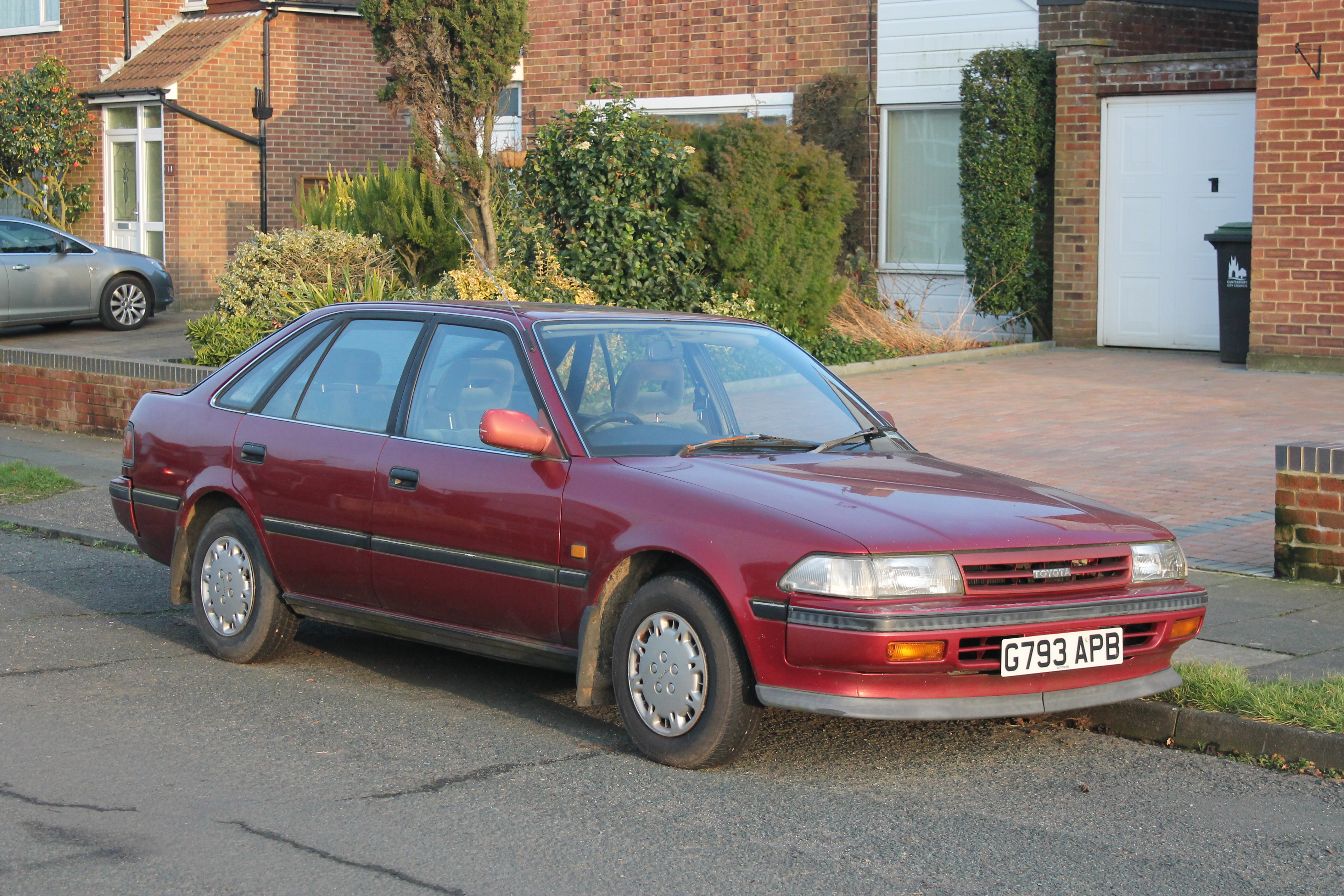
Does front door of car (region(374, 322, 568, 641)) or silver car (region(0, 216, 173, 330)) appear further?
silver car (region(0, 216, 173, 330))

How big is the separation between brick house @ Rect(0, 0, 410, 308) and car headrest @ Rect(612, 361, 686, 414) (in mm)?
20014

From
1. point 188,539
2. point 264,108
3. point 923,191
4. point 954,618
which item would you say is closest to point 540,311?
point 188,539

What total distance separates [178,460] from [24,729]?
1.68m

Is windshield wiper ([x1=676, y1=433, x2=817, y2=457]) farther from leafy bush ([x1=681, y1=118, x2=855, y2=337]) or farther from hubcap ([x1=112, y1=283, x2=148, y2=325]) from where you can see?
hubcap ([x1=112, y1=283, x2=148, y2=325])

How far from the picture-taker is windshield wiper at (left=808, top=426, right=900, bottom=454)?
609 centimetres

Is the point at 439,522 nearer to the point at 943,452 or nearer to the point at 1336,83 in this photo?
the point at 943,452

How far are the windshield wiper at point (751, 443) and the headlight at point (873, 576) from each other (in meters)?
0.98

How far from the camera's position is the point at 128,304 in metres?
20.8

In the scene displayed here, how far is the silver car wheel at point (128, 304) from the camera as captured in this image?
20.7 meters

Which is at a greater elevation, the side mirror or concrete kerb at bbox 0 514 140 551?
the side mirror

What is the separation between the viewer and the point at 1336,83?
14.5 metres

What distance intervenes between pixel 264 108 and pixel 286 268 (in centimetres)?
1049

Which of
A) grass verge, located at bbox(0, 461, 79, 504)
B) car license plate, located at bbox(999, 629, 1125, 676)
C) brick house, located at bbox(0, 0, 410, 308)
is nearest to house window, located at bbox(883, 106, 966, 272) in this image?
brick house, located at bbox(0, 0, 410, 308)

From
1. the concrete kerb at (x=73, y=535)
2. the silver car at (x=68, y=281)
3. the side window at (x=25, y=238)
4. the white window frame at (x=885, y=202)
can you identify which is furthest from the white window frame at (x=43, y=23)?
the concrete kerb at (x=73, y=535)
